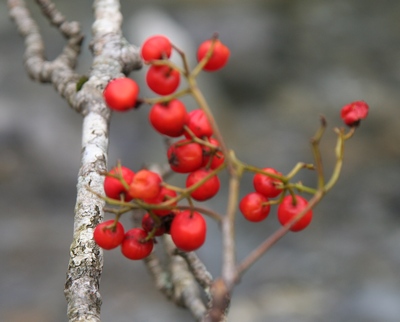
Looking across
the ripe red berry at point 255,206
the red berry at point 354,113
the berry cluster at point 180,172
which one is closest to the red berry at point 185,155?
the berry cluster at point 180,172

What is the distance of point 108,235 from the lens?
2.87 ft

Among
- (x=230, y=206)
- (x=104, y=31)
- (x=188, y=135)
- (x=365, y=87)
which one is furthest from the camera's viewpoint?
(x=365, y=87)

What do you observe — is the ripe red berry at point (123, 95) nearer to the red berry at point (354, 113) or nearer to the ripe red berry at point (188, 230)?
the ripe red berry at point (188, 230)

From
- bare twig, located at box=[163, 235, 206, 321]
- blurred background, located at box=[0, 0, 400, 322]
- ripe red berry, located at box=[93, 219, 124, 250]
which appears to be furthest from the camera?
blurred background, located at box=[0, 0, 400, 322]

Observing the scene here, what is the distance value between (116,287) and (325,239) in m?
2.04

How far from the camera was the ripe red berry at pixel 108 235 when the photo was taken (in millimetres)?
872

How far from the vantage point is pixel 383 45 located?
7.27 m

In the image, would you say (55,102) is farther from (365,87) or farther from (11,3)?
(11,3)

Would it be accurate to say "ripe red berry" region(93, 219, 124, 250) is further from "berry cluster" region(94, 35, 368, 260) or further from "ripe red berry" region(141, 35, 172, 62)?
"ripe red berry" region(141, 35, 172, 62)

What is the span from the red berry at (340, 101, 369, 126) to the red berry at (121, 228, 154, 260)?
33 centimetres

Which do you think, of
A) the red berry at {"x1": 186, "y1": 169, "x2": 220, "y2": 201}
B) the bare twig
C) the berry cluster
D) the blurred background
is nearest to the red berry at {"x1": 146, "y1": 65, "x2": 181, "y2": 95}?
the berry cluster

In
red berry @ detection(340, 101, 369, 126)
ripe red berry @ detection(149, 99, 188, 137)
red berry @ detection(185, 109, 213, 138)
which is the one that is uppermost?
red berry @ detection(340, 101, 369, 126)

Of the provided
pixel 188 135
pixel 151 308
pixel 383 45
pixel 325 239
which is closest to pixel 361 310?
pixel 325 239

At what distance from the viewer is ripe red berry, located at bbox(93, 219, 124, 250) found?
2.86ft
